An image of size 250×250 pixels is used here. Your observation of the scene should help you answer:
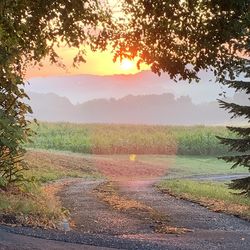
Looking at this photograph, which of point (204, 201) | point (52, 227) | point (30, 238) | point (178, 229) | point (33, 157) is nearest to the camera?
point (30, 238)

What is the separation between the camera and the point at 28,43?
1453 cm

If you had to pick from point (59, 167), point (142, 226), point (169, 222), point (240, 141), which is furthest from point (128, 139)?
point (142, 226)

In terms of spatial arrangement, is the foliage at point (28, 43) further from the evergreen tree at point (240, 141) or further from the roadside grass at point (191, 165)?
the roadside grass at point (191, 165)

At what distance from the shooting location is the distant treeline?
59688 mm

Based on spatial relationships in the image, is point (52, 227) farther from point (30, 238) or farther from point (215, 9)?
point (215, 9)

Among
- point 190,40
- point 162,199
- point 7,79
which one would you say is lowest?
point 162,199

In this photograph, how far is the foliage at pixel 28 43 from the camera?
1323 cm

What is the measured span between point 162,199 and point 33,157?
19807 millimetres

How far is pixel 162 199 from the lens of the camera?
21203mm

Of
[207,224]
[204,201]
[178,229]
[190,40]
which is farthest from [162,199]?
[190,40]

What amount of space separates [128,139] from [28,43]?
158 ft

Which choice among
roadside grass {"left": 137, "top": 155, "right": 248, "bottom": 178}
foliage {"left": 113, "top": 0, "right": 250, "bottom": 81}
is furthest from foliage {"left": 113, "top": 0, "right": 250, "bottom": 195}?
roadside grass {"left": 137, "top": 155, "right": 248, "bottom": 178}

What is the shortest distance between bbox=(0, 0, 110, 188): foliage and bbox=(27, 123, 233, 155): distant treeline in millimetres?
42017

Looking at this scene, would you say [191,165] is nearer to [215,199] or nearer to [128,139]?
[128,139]
